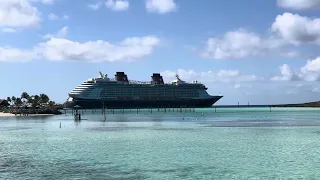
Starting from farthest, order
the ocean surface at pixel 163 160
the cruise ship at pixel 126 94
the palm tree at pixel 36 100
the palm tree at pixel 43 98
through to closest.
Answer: the cruise ship at pixel 126 94, the palm tree at pixel 43 98, the palm tree at pixel 36 100, the ocean surface at pixel 163 160

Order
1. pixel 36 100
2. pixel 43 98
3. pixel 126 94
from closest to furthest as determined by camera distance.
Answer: pixel 36 100, pixel 43 98, pixel 126 94

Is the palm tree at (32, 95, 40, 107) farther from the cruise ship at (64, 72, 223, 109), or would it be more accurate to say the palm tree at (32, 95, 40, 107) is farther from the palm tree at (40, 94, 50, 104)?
the cruise ship at (64, 72, 223, 109)

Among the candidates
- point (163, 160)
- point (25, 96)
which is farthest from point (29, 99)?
point (163, 160)

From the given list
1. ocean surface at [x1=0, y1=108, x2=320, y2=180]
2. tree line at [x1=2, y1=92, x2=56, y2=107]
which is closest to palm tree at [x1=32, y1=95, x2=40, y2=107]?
tree line at [x1=2, y1=92, x2=56, y2=107]

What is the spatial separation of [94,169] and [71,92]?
538 ft

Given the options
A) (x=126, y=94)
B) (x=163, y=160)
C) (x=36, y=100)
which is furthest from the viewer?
(x=126, y=94)

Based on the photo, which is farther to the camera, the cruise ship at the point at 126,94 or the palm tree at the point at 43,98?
the cruise ship at the point at 126,94

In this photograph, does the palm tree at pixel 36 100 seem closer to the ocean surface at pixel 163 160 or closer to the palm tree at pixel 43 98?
the palm tree at pixel 43 98

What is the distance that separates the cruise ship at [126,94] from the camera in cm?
18462

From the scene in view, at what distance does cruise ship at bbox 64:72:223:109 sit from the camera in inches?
7269

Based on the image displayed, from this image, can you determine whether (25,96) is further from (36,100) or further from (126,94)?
(126,94)

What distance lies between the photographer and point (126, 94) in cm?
18938

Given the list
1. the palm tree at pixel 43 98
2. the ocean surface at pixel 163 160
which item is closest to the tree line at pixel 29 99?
the palm tree at pixel 43 98

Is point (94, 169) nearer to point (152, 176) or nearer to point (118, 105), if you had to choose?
point (152, 176)
